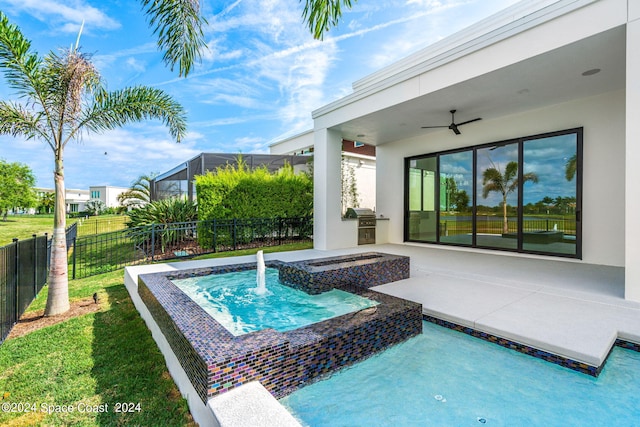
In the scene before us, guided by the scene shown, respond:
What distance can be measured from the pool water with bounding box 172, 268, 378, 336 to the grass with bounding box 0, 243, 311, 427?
0.82m

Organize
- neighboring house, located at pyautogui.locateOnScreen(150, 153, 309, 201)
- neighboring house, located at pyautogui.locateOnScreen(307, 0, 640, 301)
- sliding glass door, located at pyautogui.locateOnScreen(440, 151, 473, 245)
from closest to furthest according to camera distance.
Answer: neighboring house, located at pyautogui.locateOnScreen(307, 0, 640, 301) → sliding glass door, located at pyautogui.locateOnScreen(440, 151, 473, 245) → neighboring house, located at pyautogui.locateOnScreen(150, 153, 309, 201)

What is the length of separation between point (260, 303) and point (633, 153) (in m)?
5.30

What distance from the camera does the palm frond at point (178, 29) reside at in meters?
4.74

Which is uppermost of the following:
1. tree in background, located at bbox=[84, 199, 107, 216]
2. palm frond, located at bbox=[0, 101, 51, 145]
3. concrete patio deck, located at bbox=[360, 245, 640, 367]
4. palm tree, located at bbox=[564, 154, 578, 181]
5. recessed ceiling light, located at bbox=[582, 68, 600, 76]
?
recessed ceiling light, located at bbox=[582, 68, 600, 76]

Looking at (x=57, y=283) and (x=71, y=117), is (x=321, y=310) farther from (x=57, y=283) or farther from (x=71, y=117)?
(x=71, y=117)

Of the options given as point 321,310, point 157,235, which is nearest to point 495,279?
point 321,310

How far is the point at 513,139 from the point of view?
7617mm

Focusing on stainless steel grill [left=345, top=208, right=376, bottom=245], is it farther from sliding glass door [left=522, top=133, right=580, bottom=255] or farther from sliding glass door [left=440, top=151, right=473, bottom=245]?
sliding glass door [left=522, top=133, right=580, bottom=255]

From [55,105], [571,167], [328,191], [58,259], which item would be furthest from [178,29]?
[571,167]

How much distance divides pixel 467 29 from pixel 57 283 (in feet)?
39.9

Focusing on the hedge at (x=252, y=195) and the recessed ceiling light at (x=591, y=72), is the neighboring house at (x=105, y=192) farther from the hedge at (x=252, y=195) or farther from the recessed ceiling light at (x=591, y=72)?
the recessed ceiling light at (x=591, y=72)

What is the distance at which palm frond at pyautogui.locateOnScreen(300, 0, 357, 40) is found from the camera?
4637mm

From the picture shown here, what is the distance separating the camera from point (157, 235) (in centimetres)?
943

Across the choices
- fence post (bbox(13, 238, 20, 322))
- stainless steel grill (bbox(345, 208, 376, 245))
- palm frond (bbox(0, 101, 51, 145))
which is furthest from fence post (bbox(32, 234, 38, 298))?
stainless steel grill (bbox(345, 208, 376, 245))
